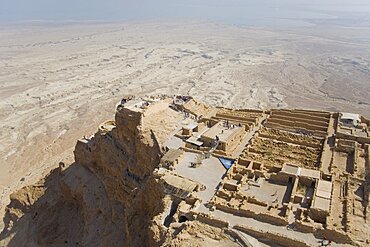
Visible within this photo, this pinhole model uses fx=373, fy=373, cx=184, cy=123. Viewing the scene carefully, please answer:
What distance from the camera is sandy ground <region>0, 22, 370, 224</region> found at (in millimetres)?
71000

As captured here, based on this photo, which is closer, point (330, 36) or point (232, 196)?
point (232, 196)

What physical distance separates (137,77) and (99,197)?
231ft

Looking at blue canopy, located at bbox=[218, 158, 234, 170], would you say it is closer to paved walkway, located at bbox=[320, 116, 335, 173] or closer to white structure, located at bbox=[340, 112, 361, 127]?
paved walkway, located at bbox=[320, 116, 335, 173]

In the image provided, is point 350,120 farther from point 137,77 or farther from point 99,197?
point 137,77

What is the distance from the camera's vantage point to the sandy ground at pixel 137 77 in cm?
7100

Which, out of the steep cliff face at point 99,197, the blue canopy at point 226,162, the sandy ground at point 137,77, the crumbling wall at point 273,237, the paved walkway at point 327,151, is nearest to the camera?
the crumbling wall at point 273,237

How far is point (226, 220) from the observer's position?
76.9 feet

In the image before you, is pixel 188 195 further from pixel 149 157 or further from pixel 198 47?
pixel 198 47

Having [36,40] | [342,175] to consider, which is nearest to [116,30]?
[36,40]

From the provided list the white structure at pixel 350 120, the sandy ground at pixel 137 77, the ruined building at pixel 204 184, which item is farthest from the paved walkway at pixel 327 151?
the sandy ground at pixel 137 77

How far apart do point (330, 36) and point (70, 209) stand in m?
172

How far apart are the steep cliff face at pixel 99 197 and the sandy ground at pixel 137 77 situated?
11.1 meters

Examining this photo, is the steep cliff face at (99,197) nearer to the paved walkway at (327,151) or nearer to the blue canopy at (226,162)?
the blue canopy at (226,162)

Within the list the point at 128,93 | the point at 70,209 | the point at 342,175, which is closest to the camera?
the point at 342,175
